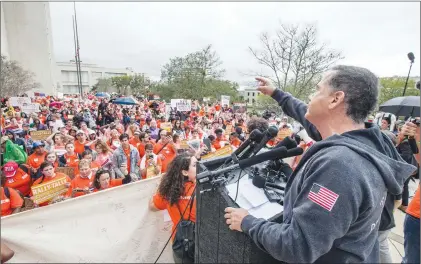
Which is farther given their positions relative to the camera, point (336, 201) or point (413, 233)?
point (413, 233)

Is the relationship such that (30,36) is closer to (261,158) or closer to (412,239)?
(261,158)

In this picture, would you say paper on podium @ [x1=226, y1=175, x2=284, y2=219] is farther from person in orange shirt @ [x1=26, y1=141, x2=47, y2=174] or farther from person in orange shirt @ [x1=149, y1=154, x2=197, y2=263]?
person in orange shirt @ [x1=26, y1=141, x2=47, y2=174]

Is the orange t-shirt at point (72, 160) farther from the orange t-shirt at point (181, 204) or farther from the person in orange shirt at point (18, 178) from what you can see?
the orange t-shirt at point (181, 204)

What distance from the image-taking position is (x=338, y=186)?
3.14 ft

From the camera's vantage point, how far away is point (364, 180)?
3.17 feet

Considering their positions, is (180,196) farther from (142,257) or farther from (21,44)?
(21,44)

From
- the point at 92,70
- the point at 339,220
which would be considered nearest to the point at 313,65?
the point at 339,220

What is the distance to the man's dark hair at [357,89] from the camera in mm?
1171

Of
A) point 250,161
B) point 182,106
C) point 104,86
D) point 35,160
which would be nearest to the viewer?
point 250,161

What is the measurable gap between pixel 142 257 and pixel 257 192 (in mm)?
2039

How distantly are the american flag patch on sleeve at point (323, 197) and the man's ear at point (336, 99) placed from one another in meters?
0.42

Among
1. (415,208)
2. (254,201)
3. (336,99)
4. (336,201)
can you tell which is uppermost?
(336,99)

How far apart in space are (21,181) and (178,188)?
11.2ft

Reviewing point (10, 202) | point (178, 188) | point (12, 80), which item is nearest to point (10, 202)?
point (10, 202)
